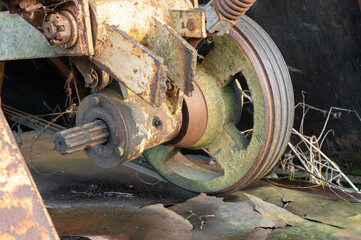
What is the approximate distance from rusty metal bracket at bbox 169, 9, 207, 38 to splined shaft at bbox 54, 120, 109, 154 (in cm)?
53

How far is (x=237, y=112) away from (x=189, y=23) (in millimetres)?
676

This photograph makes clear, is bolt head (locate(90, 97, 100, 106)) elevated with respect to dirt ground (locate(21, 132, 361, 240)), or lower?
elevated

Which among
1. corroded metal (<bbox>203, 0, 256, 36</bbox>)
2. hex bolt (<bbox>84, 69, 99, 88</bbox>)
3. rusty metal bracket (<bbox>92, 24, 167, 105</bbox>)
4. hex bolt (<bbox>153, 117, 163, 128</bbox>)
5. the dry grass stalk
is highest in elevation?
Answer: corroded metal (<bbox>203, 0, 256, 36</bbox>)

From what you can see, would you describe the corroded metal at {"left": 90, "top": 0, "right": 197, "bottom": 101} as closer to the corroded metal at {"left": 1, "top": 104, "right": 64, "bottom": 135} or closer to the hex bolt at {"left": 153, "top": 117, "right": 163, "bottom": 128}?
the hex bolt at {"left": 153, "top": 117, "right": 163, "bottom": 128}

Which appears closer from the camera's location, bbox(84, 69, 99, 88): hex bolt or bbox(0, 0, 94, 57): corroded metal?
bbox(0, 0, 94, 57): corroded metal

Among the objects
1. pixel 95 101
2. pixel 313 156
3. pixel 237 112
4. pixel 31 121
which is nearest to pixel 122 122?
pixel 95 101

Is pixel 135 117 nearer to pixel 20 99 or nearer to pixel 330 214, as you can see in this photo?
pixel 330 214

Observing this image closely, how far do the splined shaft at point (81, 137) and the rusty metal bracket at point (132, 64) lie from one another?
0.27 meters

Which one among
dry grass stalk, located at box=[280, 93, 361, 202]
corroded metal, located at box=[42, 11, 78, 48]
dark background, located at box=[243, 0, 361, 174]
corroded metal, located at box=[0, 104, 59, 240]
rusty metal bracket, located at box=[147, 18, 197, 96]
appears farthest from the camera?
dry grass stalk, located at box=[280, 93, 361, 202]

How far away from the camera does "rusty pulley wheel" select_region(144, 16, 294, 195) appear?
2.18 m

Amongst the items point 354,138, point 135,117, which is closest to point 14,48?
point 135,117

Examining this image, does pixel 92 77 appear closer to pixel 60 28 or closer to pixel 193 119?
pixel 60 28

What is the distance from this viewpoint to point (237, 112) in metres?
2.43

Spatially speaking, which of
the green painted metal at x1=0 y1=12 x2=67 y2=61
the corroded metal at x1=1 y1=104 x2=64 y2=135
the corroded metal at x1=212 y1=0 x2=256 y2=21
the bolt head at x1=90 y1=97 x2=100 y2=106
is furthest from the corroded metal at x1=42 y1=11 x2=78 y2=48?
the corroded metal at x1=1 y1=104 x2=64 y2=135
